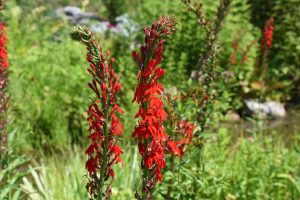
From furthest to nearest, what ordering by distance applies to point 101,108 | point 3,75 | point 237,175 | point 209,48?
1. point 237,175
2. point 3,75
3. point 209,48
4. point 101,108

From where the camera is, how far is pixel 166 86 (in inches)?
254

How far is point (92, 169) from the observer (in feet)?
6.94

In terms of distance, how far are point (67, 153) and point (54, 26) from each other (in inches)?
198

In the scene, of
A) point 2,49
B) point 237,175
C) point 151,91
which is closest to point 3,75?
point 2,49

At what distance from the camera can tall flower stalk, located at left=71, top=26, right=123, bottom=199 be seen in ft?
6.46

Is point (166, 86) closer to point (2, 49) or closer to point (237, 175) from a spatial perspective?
point (237, 175)

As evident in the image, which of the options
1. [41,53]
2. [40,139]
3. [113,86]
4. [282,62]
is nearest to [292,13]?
[282,62]

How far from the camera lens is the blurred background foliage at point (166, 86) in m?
3.76

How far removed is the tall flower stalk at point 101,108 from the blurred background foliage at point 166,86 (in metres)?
0.22

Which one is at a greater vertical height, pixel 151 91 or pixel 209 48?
pixel 209 48

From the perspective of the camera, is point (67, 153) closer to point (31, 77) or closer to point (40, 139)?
point (40, 139)

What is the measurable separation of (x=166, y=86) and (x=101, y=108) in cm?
439

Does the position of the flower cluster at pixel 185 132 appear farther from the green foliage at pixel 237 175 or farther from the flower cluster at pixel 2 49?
the flower cluster at pixel 2 49

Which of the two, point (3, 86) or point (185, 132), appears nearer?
point (185, 132)
